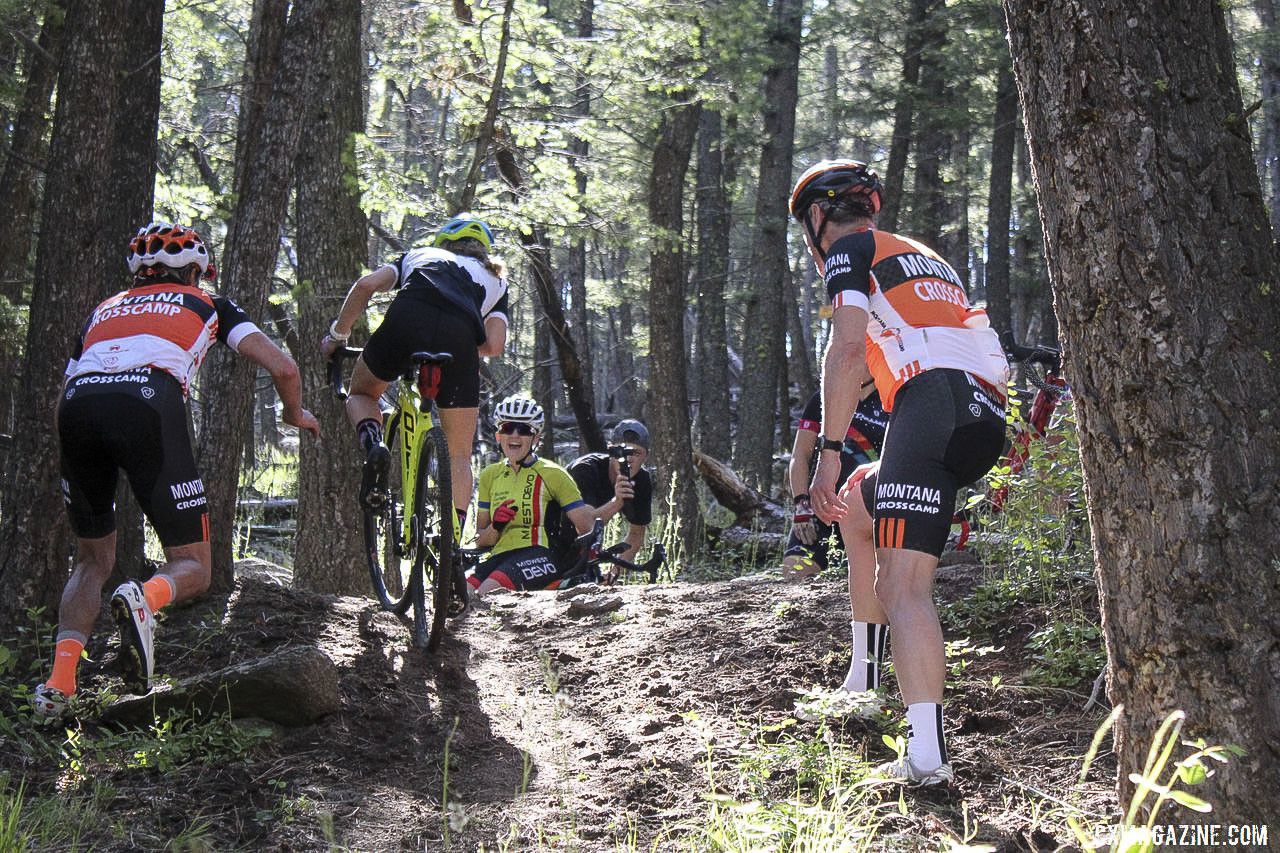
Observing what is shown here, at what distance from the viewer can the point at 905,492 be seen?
3.86 m

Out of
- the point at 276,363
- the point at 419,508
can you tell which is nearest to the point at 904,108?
the point at 419,508

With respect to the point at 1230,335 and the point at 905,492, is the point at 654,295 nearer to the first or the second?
the point at 905,492

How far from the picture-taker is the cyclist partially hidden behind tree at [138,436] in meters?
4.70

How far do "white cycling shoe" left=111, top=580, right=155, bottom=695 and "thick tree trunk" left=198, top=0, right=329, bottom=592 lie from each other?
2235 mm

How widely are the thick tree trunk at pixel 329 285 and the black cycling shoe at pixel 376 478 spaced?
1.91m

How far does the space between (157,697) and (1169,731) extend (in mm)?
3689

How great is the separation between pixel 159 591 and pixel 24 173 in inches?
345

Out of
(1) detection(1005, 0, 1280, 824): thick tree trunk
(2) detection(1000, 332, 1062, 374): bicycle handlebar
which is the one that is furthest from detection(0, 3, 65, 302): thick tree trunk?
(1) detection(1005, 0, 1280, 824): thick tree trunk

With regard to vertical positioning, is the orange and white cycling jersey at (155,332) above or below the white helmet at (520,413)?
above

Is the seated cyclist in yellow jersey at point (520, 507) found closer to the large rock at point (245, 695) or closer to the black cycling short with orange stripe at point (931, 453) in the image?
the large rock at point (245, 695)

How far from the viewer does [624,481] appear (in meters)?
10.4

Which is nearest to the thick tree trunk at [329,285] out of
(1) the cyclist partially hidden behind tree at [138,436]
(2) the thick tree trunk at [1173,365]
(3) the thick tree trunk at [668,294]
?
(1) the cyclist partially hidden behind tree at [138,436]

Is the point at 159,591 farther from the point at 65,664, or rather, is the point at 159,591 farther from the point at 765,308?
the point at 765,308

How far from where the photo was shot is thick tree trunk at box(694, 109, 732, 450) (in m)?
19.5
